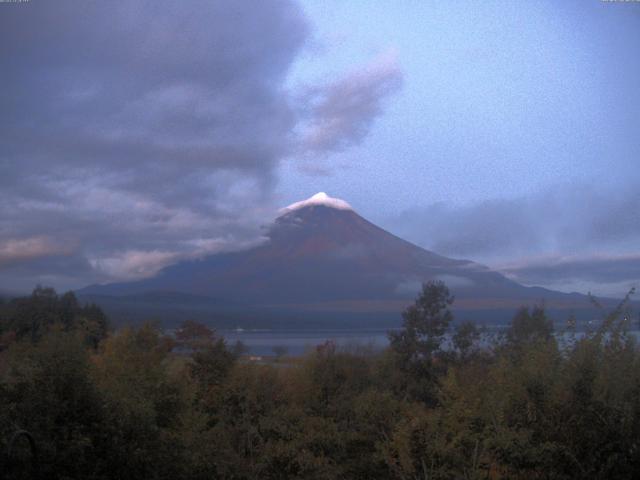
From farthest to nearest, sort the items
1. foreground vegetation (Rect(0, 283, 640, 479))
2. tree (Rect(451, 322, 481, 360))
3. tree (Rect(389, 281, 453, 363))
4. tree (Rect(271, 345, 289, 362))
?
tree (Rect(451, 322, 481, 360)) < tree (Rect(389, 281, 453, 363)) < tree (Rect(271, 345, 289, 362)) < foreground vegetation (Rect(0, 283, 640, 479))

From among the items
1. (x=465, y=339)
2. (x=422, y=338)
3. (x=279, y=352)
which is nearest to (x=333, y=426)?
(x=422, y=338)

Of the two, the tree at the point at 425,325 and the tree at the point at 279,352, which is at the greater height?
the tree at the point at 425,325

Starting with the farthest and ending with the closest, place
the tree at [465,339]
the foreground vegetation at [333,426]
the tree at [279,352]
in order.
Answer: the tree at [465,339] < the tree at [279,352] < the foreground vegetation at [333,426]

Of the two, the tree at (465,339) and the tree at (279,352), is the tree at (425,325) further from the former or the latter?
the tree at (279,352)

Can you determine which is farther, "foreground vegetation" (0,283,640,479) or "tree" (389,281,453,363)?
"tree" (389,281,453,363)

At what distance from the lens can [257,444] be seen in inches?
516

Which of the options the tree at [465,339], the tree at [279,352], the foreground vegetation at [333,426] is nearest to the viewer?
the foreground vegetation at [333,426]

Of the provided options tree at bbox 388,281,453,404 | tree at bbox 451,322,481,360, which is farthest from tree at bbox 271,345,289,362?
tree at bbox 451,322,481,360

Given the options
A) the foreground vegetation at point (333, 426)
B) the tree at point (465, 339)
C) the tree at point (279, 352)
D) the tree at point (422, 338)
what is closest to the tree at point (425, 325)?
the tree at point (422, 338)

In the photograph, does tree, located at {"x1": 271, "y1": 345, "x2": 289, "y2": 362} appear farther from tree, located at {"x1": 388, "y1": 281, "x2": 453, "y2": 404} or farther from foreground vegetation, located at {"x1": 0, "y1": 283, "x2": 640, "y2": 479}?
foreground vegetation, located at {"x1": 0, "y1": 283, "x2": 640, "y2": 479}

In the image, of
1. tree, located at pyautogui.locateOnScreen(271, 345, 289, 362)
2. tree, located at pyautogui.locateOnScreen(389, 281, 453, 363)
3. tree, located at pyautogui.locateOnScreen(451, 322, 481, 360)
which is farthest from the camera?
tree, located at pyautogui.locateOnScreen(451, 322, 481, 360)

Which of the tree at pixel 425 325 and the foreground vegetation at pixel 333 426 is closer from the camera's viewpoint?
the foreground vegetation at pixel 333 426

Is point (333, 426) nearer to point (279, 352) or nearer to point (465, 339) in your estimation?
point (279, 352)

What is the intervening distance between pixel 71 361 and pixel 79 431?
897 millimetres
